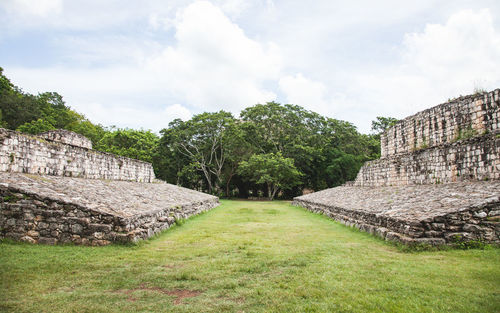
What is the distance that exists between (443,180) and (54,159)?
1358 cm

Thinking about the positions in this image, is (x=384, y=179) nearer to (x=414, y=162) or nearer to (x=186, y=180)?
(x=414, y=162)

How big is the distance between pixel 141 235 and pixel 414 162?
446 inches

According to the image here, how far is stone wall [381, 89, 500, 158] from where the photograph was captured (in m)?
9.44

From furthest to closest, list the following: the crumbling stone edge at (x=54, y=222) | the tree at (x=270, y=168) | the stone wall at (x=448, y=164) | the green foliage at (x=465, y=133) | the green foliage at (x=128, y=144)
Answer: the green foliage at (x=128, y=144) → the tree at (x=270, y=168) → the green foliage at (x=465, y=133) → the stone wall at (x=448, y=164) → the crumbling stone edge at (x=54, y=222)

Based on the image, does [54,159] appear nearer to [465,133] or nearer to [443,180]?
[443,180]

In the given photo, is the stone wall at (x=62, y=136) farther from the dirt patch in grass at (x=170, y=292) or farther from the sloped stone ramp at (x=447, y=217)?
the sloped stone ramp at (x=447, y=217)

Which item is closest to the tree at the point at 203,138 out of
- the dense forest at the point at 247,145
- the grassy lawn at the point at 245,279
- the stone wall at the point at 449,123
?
the dense forest at the point at 247,145

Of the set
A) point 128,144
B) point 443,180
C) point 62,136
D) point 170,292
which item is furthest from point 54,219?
point 128,144

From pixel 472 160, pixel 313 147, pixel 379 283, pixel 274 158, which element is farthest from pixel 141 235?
pixel 313 147

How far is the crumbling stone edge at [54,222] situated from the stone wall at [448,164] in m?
9.92

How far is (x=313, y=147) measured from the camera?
33531 mm

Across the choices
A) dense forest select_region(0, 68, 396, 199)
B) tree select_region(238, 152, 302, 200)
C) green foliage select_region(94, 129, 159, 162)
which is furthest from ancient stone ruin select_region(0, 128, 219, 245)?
green foliage select_region(94, 129, 159, 162)

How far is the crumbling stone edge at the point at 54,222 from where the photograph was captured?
592cm

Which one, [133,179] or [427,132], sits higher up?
[427,132]
